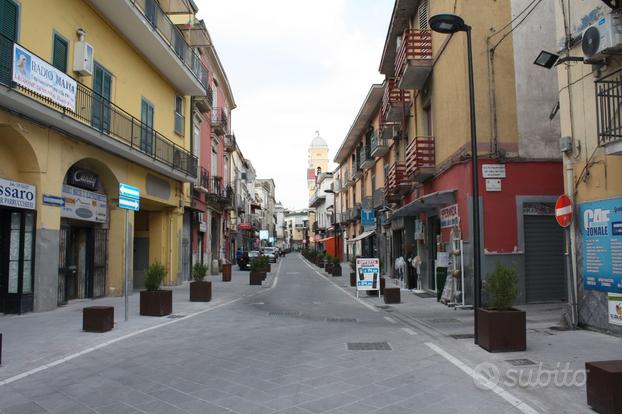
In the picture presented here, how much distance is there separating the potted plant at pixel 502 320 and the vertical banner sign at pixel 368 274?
9.22 metres

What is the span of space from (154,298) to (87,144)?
5415 mm

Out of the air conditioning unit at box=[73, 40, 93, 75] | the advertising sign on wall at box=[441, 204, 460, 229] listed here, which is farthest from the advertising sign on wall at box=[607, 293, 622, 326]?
the air conditioning unit at box=[73, 40, 93, 75]

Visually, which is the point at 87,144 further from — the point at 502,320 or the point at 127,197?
the point at 502,320

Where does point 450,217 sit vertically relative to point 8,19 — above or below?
below

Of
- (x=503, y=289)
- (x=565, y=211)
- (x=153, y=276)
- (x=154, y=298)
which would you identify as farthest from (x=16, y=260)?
(x=565, y=211)

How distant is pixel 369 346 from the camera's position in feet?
27.7

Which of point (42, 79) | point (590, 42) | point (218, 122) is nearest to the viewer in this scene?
point (590, 42)

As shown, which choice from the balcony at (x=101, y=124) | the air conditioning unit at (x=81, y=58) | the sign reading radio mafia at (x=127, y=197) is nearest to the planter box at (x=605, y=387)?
the sign reading radio mafia at (x=127, y=197)

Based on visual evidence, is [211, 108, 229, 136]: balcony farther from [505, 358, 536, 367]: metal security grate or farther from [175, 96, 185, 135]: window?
[505, 358, 536, 367]: metal security grate

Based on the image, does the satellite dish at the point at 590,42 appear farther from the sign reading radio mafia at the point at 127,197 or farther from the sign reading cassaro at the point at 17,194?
the sign reading cassaro at the point at 17,194

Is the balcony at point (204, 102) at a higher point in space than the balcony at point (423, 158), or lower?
higher

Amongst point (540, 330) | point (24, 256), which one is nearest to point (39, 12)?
point (24, 256)

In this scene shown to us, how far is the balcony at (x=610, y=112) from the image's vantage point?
316 inches

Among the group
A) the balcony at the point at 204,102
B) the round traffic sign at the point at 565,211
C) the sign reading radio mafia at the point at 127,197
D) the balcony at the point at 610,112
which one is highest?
the balcony at the point at 204,102
